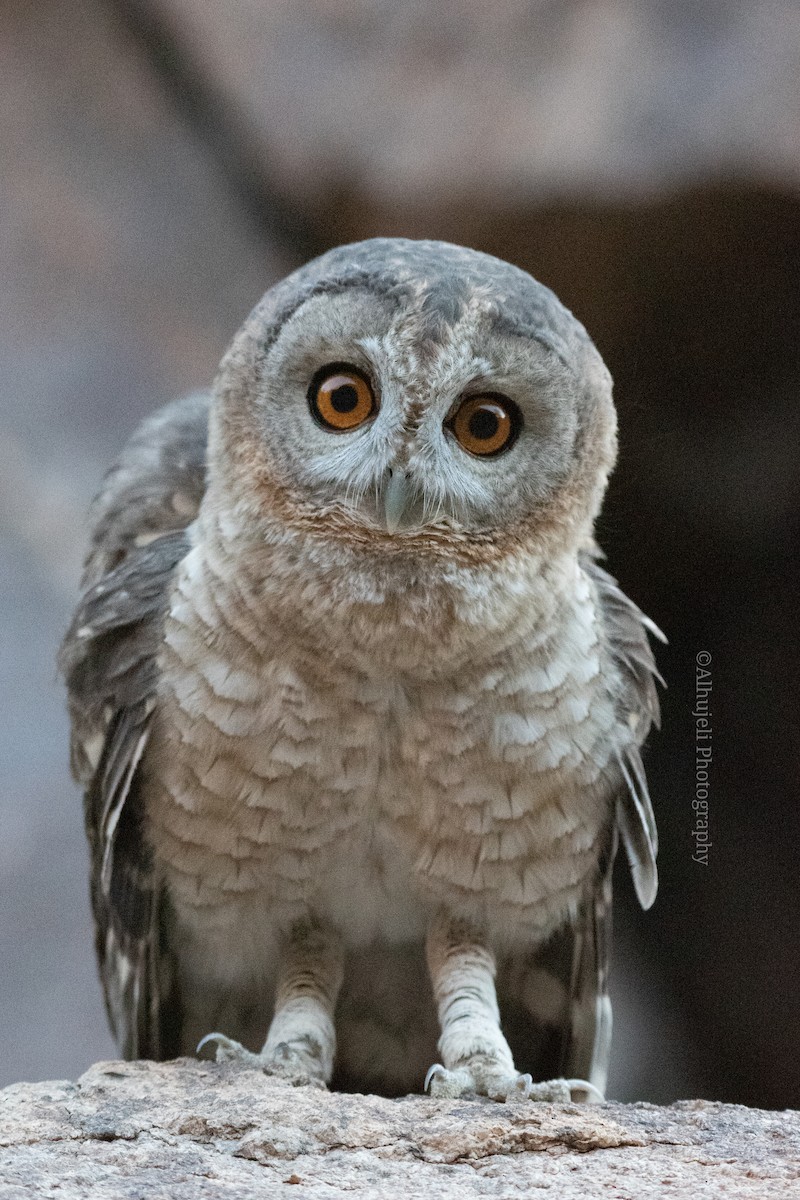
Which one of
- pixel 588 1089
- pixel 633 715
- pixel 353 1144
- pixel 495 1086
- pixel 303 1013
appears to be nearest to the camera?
pixel 353 1144

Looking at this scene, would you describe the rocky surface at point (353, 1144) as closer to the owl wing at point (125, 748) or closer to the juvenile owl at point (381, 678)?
the juvenile owl at point (381, 678)

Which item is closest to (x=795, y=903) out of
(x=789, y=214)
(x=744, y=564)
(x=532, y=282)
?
(x=744, y=564)

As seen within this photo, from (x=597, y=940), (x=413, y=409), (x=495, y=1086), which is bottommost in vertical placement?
(x=495, y=1086)

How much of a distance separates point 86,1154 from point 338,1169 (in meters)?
0.39

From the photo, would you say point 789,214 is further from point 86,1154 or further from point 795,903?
point 86,1154

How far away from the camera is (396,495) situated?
99.6 inches

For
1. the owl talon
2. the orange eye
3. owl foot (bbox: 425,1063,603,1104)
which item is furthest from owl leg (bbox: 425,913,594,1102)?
the orange eye

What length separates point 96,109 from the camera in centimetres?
541

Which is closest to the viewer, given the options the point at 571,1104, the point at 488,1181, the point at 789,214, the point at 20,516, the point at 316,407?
the point at 488,1181

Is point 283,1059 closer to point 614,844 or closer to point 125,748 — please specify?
point 125,748

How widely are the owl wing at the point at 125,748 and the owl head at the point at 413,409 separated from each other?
1.28ft

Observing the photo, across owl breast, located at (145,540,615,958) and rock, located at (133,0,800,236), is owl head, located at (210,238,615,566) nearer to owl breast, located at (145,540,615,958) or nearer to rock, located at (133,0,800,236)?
owl breast, located at (145,540,615,958)

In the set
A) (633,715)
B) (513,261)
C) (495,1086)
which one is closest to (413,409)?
(633,715)

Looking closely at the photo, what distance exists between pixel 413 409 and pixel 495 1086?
1281mm
